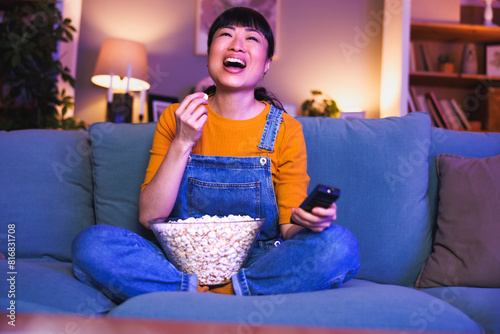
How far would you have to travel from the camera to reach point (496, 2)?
3705 millimetres

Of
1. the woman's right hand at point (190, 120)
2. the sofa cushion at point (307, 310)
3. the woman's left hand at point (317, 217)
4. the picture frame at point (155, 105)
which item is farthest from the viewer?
the picture frame at point (155, 105)

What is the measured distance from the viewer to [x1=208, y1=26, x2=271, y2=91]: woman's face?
130 centimetres

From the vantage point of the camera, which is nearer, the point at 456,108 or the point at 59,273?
the point at 59,273

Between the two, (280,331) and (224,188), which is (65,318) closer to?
(280,331)

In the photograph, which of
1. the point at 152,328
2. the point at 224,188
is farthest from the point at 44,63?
the point at 152,328

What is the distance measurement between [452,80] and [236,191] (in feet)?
9.89

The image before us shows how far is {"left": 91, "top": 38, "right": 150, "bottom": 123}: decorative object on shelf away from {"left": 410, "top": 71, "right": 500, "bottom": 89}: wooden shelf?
2.11m

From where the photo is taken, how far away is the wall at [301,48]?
3.37 meters

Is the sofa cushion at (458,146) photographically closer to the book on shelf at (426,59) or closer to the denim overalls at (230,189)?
the denim overalls at (230,189)

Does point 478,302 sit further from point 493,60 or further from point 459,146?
point 493,60

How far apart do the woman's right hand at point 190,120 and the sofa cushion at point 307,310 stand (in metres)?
0.44

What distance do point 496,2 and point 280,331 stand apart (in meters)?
4.24

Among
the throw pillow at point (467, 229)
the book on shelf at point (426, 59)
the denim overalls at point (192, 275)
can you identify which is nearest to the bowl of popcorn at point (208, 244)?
the denim overalls at point (192, 275)

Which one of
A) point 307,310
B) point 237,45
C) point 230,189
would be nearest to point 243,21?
point 237,45
